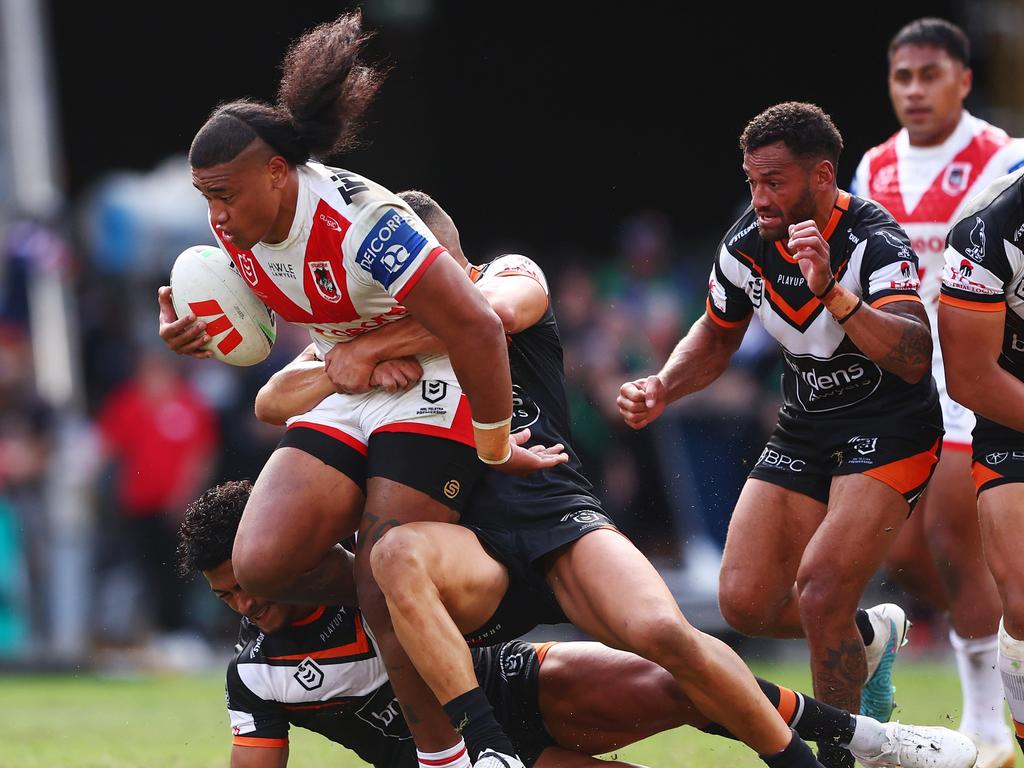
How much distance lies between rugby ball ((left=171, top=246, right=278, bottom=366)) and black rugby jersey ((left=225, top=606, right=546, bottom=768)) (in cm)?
104

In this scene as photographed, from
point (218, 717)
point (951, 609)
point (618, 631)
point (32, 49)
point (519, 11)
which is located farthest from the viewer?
point (519, 11)

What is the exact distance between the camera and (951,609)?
6.77 m

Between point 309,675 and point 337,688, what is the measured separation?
12cm

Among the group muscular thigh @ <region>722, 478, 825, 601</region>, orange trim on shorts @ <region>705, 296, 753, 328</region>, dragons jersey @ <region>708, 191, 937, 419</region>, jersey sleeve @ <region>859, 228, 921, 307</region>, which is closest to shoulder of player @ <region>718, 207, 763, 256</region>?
dragons jersey @ <region>708, 191, 937, 419</region>

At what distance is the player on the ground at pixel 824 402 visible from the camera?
18.1ft

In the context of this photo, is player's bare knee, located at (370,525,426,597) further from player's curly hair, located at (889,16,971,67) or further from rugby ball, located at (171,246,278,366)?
player's curly hair, located at (889,16,971,67)

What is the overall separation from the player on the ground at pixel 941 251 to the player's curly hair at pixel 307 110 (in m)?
2.82

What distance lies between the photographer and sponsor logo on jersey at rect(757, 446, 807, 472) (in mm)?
5980

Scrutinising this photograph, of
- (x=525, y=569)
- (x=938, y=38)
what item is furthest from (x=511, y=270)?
(x=938, y=38)

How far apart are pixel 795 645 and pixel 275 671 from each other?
7.55 meters

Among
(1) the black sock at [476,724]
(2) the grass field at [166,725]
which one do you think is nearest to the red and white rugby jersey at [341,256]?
(1) the black sock at [476,724]

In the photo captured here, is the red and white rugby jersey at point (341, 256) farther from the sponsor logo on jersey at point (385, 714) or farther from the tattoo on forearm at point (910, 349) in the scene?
the tattoo on forearm at point (910, 349)

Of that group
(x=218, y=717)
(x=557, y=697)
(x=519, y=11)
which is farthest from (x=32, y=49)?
(x=557, y=697)

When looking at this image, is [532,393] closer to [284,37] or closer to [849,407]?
[849,407]
